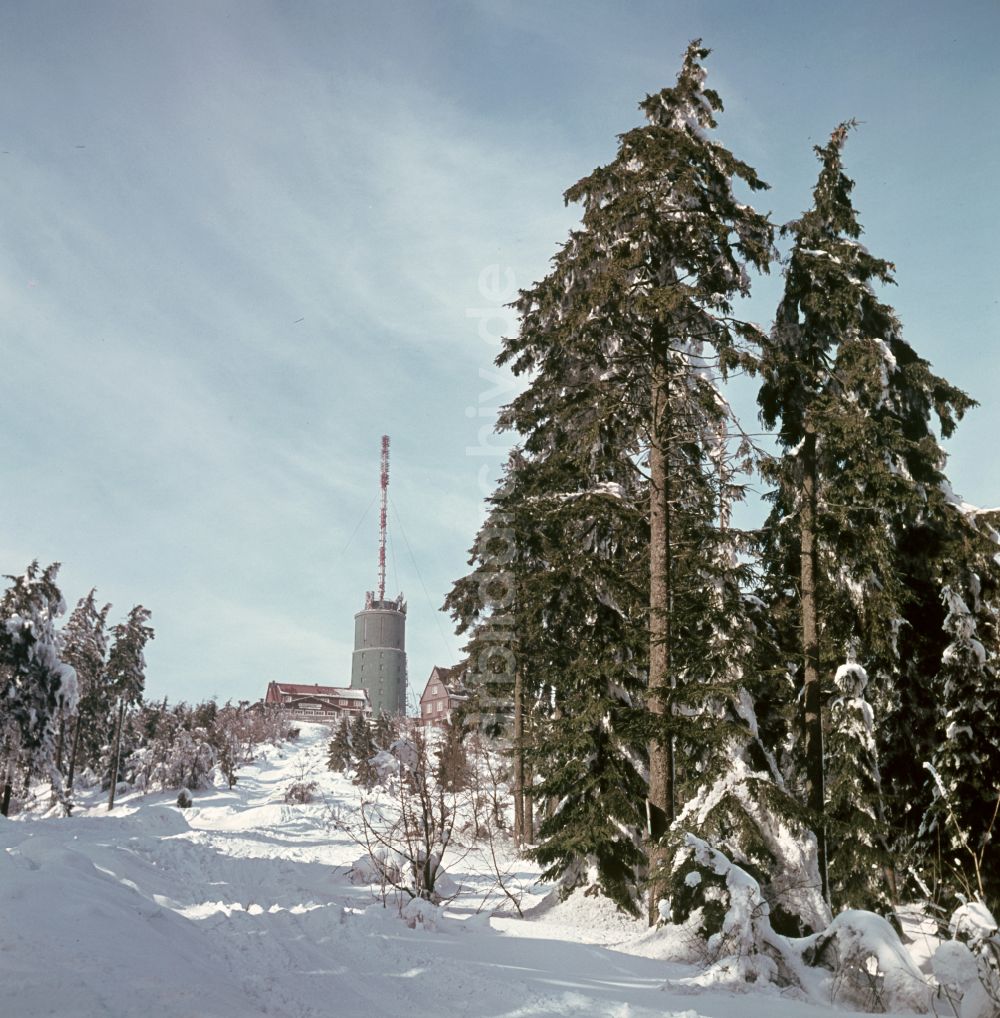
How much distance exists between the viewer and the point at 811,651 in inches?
543

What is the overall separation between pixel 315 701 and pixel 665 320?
115 metres

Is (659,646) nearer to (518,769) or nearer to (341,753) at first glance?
(518,769)

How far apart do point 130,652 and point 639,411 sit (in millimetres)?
42109

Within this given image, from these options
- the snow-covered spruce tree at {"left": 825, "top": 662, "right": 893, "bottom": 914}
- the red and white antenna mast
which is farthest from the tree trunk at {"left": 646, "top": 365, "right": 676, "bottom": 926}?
the red and white antenna mast

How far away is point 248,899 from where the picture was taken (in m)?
13.0

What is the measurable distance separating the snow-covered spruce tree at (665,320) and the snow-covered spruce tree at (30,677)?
26.8 m

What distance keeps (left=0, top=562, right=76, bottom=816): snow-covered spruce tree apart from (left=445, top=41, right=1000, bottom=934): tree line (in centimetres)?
2388

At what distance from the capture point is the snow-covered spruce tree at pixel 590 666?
45.0 feet

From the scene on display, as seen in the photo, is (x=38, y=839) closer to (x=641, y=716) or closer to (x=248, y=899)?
(x=248, y=899)

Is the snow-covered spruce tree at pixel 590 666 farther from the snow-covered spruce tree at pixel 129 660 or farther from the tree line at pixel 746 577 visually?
the snow-covered spruce tree at pixel 129 660

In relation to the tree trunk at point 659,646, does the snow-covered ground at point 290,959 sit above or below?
below

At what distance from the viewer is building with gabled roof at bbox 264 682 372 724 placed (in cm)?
11825

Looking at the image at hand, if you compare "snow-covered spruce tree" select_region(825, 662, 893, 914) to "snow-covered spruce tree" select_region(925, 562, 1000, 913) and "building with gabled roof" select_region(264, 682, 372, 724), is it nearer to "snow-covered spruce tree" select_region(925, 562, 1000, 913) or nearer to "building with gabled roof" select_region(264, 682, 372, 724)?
"snow-covered spruce tree" select_region(925, 562, 1000, 913)

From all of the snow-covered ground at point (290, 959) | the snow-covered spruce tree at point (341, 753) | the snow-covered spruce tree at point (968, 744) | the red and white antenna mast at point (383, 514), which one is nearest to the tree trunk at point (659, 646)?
the snow-covered ground at point (290, 959)
